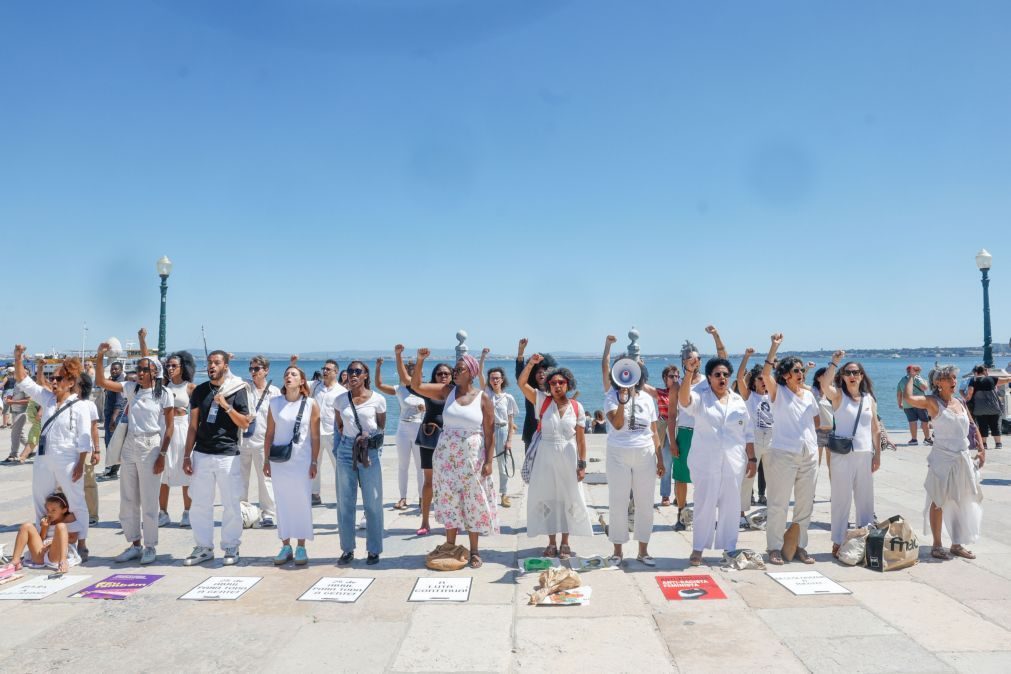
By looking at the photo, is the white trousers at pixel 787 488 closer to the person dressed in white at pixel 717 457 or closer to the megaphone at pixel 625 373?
the person dressed in white at pixel 717 457

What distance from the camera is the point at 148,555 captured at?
595 centimetres

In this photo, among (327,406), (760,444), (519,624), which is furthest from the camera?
(327,406)

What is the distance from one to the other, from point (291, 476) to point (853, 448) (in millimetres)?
5172

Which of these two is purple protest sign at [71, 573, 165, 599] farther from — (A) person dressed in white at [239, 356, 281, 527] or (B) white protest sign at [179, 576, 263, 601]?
(A) person dressed in white at [239, 356, 281, 527]

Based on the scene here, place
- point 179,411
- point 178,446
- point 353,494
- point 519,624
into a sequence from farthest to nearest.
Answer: point 178,446, point 179,411, point 353,494, point 519,624

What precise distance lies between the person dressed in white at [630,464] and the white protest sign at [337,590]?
87.1 inches

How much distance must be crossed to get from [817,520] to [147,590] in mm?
7011

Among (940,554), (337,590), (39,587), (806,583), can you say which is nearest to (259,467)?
(39,587)

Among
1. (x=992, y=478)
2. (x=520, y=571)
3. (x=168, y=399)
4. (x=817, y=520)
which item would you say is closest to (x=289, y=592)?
(x=520, y=571)

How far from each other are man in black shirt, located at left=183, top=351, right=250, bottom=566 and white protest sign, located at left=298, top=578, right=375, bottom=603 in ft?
3.62

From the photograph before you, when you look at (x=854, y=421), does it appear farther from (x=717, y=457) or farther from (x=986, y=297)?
(x=986, y=297)

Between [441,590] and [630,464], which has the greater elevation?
[630,464]

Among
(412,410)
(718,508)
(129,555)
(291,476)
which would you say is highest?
(412,410)

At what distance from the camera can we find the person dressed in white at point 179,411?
Answer: 6867mm
